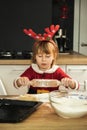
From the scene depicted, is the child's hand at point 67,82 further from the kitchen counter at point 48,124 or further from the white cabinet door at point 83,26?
the white cabinet door at point 83,26

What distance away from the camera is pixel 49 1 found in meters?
3.37

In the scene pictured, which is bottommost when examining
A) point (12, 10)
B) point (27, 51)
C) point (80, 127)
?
point (27, 51)

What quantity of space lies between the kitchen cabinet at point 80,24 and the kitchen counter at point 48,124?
117 inches

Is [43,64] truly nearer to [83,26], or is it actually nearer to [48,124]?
[48,124]

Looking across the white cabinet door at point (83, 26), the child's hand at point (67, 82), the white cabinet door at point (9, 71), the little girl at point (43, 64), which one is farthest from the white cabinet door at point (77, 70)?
the white cabinet door at point (83, 26)

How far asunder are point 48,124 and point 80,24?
10.4 feet

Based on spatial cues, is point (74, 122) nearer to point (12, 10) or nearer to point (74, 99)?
point (74, 99)

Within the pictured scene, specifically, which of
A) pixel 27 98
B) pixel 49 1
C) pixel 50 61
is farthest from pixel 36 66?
pixel 49 1

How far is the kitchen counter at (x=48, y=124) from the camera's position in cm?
110

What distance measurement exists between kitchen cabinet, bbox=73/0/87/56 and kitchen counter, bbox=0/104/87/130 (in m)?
2.96

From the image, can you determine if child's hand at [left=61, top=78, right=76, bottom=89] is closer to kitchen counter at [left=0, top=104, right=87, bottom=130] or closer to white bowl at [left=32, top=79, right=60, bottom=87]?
white bowl at [left=32, top=79, right=60, bottom=87]

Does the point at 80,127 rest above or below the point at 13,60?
above

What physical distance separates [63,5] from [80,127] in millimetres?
2953

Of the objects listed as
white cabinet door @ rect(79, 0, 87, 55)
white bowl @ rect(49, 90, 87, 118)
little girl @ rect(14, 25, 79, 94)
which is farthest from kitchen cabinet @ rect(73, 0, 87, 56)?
white bowl @ rect(49, 90, 87, 118)
